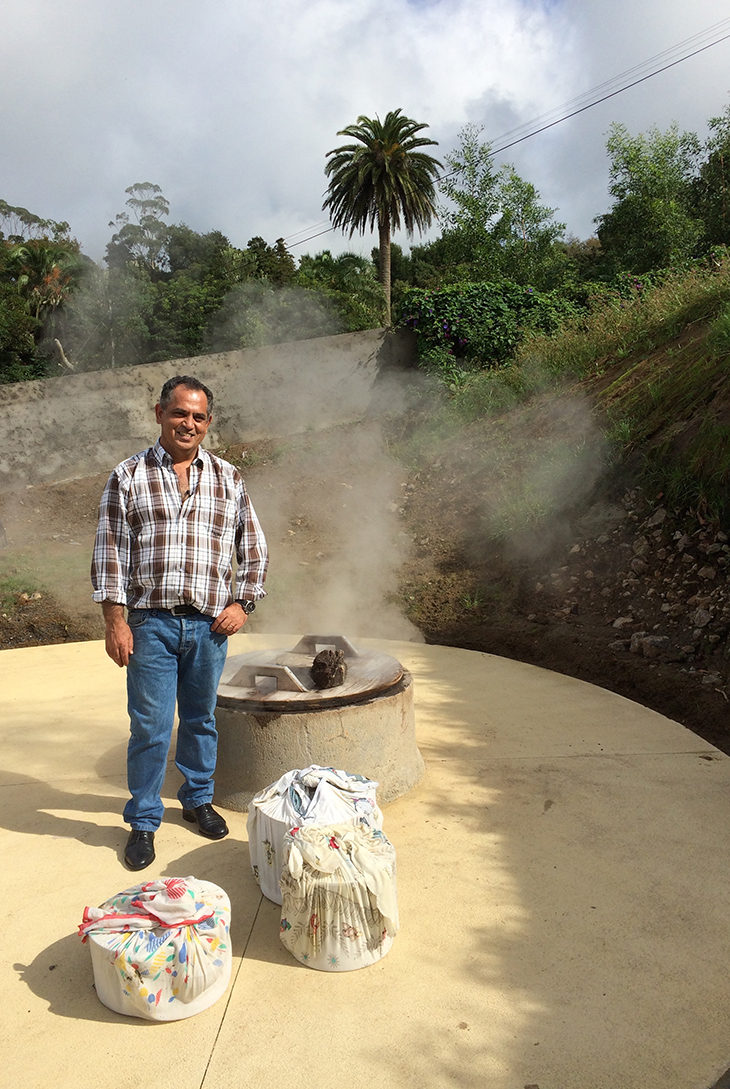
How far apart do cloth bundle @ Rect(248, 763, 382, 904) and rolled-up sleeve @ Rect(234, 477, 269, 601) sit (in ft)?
2.36

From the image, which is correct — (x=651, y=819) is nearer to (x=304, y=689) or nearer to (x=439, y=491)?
(x=304, y=689)

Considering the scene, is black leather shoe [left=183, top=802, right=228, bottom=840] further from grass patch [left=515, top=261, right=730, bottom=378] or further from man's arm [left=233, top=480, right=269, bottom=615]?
grass patch [left=515, top=261, right=730, bottom=378]

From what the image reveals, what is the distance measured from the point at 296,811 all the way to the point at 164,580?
2.95 feet

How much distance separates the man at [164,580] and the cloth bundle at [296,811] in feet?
1.43

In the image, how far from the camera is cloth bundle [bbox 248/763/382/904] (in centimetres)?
243

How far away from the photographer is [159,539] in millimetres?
2658

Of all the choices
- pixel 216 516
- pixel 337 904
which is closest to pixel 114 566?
pixel 216 516

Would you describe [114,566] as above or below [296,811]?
above

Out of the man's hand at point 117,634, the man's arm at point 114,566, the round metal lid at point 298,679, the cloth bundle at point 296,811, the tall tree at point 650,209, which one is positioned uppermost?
the tall tree at point 650,209

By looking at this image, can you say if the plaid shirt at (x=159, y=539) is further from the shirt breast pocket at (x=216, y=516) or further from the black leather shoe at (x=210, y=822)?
the black leather shoe at (x=210, y=822)

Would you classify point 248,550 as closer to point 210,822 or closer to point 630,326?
point 210,822

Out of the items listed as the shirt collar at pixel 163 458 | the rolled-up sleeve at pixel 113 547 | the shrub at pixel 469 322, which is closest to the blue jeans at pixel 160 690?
the rolled-up sleeve at pixel 113 547

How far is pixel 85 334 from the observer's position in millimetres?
26672

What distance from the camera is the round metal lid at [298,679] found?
3.17m
